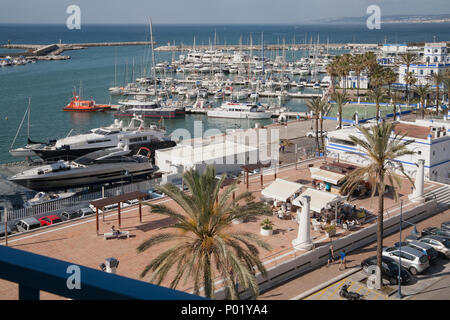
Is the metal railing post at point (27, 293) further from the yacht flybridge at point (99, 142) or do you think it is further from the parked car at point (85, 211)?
the yacht flybridge at point (99, 142)

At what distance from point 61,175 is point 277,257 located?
19.3 meters

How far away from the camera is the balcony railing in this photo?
7.41ft

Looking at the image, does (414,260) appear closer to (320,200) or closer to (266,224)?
(320,200)

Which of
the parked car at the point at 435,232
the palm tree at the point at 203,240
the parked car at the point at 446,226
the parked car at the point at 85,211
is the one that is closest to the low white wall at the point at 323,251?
the parked car at the point at 435,232

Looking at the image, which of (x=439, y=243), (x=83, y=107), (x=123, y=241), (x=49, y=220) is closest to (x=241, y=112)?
(x=83, y=107)

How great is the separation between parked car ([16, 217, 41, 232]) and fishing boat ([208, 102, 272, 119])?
47.2 meters

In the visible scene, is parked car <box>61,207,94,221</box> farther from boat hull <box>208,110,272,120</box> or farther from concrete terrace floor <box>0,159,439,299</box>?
boat hull <box>208,110,272,120</box>

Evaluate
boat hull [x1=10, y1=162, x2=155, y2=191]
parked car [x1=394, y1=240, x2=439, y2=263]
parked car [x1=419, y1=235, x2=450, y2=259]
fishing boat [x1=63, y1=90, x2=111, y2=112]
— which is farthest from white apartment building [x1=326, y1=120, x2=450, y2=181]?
fishing boat [x1=63, y1=90, x2=111, y2=112]

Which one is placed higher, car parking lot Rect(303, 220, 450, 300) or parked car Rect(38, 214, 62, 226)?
parked car Rect(38, 214, 62, 226)

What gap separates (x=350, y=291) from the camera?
19.7 meters

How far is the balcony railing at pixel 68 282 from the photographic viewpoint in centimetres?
226

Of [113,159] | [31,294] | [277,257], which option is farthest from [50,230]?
[31,294]

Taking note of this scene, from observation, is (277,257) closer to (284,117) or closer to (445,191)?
(445,191)

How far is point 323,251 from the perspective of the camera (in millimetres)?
22484
